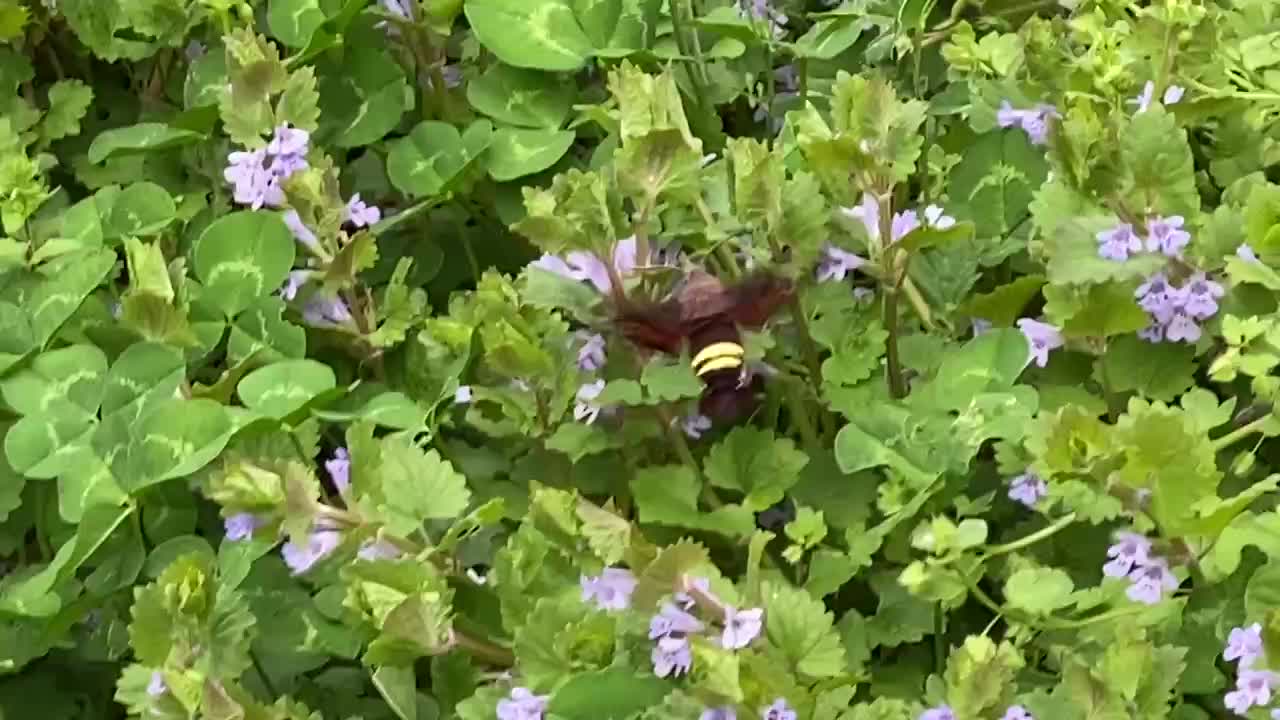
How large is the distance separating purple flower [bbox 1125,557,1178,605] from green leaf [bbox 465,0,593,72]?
19.6 inches

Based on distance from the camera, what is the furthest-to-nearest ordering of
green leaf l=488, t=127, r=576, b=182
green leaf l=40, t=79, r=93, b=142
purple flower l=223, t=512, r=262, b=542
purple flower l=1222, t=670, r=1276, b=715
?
green leaf l=40, t=79, r=93, b=142, green leaf l=488, t=127, r=576, b=182, purple flower l=223, t=512, r=262, b=542, purple flower l=1222, t=670, r=1276, b=715

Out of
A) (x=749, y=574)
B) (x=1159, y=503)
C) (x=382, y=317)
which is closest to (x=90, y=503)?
(x=382, y=317)

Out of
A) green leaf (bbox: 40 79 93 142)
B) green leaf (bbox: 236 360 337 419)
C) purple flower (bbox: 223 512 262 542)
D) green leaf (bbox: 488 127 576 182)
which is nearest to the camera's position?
purple flower (bbox: 223 512 262 542)

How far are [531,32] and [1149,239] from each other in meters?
0.44

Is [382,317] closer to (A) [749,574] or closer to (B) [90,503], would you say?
(B) [90,503]

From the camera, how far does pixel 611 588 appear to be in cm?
64

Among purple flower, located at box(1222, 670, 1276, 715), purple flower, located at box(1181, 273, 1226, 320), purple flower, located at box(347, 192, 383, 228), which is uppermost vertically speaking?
purple flower, located at box(1181, 273, 1226, 320)

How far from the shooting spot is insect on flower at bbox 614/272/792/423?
718 mm

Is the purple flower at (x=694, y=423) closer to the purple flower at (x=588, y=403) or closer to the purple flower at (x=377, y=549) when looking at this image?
the purple flower at (x=588, y=403)

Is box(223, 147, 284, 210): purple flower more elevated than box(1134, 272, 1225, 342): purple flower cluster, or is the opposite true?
box(223, 147, 284, 210): purple flower

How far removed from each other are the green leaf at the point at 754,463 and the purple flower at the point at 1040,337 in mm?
123

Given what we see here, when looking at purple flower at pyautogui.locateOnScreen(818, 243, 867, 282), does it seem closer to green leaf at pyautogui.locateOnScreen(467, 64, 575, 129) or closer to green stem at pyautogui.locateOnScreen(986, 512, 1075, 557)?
green stem at pyautogui.locateOnScreen(986, 512, 1075, 557)

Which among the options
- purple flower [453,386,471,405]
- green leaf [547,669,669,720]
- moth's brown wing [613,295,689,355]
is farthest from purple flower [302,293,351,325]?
green leaf [547,669,669,720]

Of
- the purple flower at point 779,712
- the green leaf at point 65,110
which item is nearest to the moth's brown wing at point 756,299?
the purple flower at point 779,712
